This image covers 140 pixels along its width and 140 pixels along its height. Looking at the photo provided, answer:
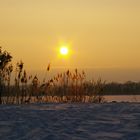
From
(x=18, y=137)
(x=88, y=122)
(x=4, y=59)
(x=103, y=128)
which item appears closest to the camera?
(x=18, y=137)

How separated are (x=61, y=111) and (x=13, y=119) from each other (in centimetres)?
114

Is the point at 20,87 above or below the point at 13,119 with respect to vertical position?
above

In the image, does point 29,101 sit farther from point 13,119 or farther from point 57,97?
point 13,119

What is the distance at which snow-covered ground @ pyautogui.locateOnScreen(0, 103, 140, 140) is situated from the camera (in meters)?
6.22

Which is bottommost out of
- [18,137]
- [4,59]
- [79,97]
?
[18,137]

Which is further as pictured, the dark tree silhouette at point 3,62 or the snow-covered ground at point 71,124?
the dark tree silhouette at point 3,62

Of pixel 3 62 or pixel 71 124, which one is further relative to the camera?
pixel 3 62

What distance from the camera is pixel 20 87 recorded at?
12625mm

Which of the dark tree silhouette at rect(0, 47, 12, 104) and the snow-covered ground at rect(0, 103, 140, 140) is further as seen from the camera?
the dark tree silhouette at rect(0, 47, 12, 104)

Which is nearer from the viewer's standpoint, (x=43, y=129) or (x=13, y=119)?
(x=43, y=129)

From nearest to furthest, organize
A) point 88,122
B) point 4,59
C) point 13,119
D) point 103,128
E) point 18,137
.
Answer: point 18,137
point 103,128
point 88,122
point 13,119
point 4,59

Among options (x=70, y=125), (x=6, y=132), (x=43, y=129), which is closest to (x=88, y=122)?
(x=70, y=125)

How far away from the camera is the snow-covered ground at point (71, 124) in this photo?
20.4ft

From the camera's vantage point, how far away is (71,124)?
23.0ft
